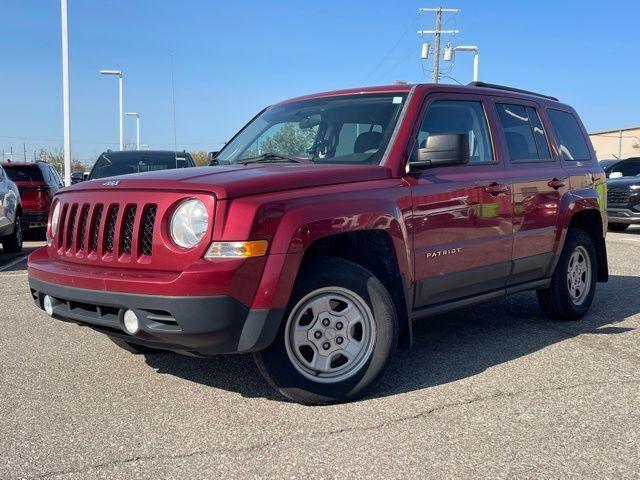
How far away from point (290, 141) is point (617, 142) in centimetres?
4449

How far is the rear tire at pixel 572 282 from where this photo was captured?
5566 millimetres

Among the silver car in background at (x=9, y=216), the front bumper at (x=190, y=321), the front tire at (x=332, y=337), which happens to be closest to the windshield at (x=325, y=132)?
the front tire at (x=332, y=337)

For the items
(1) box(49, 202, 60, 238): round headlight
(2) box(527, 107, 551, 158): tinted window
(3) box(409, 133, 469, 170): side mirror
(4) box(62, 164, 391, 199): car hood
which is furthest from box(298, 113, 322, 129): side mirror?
(2) box(527, 107, 551, 158): tinted window

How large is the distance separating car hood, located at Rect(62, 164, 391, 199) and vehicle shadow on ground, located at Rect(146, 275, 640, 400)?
1261mm

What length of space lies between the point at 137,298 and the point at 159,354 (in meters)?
1.56

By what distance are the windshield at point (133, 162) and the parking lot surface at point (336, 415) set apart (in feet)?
18.9

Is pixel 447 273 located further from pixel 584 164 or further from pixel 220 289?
pixel 584 164

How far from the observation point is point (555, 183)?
532 cm

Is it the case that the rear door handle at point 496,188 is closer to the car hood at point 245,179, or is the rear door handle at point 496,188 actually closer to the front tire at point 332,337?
the car hood at point 245,179

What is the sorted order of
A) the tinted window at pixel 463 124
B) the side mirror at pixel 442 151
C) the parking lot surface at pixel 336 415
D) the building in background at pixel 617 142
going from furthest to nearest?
the building in background at pixel 617 142 → the tinted window at pixel 463 124 → the side mirror at pixel 442 151 → the parking lot surface at pixel 336 415

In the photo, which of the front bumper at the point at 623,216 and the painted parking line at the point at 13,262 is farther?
the front bumper at the point at 623,216

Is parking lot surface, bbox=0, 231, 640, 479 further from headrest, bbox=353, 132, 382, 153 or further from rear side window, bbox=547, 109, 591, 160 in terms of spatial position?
rear side window, bbox=547, 109, 591, 160

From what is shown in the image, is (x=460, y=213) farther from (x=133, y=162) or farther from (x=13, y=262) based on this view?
(x=13, y=262)

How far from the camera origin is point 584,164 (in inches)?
233
